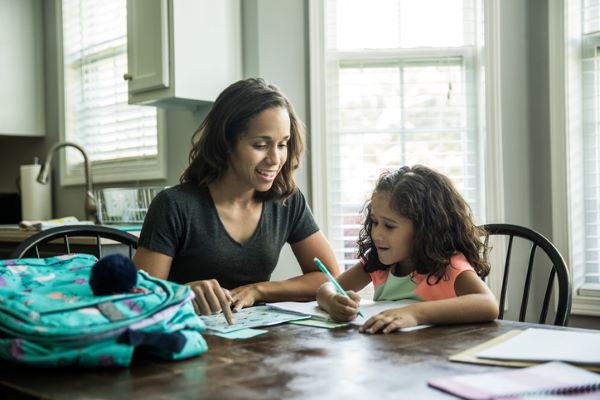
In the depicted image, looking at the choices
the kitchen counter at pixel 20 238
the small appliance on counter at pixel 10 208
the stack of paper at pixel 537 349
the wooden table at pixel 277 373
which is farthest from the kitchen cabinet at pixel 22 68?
the stack of paper at pixel 537 349

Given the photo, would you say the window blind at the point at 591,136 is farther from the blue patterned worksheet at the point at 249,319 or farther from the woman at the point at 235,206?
the blue patterned worksheet at the point at 249,319

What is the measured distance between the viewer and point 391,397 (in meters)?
0.78

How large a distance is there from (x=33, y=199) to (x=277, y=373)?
11.1 feet

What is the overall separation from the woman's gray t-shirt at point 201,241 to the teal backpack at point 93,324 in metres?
0.63

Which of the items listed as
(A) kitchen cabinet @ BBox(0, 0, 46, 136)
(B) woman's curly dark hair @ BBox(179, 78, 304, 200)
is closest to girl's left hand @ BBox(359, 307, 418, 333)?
(B) woman's curly dark hair @ BBox(179, 78, 304, 200)

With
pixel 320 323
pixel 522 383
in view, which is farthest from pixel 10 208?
pixel 522 383

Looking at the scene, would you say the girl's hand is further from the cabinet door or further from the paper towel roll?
the paper towel roll

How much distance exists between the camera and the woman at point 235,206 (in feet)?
5.46

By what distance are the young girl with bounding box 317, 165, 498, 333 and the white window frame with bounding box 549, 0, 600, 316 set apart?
1.07 meters

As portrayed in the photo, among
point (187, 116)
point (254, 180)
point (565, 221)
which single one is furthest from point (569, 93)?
point (187, 116)

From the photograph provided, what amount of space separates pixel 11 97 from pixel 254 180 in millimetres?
2891

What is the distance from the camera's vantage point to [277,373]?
0.89 m

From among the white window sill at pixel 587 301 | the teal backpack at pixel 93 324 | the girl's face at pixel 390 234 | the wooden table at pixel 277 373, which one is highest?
the girl's face at pixel 390 234

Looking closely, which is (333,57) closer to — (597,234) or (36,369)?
(597,234)
